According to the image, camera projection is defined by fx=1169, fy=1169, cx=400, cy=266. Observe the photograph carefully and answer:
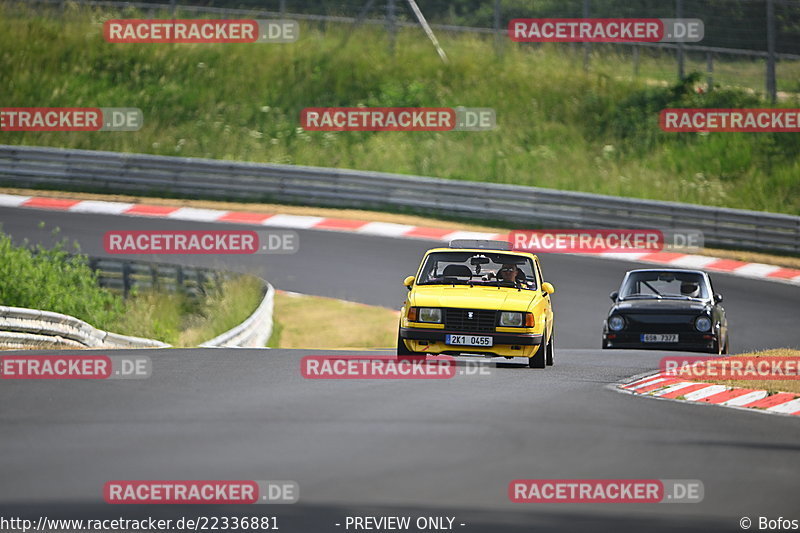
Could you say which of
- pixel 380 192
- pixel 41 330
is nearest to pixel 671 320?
pixel 41 330

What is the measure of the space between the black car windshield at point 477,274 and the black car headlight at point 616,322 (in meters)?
3.56

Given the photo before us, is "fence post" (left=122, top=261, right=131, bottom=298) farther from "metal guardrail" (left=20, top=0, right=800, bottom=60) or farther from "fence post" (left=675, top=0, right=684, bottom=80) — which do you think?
"fence post" (left=675, top=0, right=684, bottom=80)

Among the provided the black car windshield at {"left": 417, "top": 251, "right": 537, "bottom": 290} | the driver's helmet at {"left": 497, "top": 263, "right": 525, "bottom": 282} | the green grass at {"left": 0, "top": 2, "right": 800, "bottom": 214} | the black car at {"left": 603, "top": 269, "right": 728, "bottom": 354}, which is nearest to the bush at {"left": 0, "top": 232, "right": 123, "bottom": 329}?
the black car windshield at {"left": 417, "top": 251, "right": 537, "bottom": 290}

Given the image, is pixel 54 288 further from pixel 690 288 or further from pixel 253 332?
pixel 690 288

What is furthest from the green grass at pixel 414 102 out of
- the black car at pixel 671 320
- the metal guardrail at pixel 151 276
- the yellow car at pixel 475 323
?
the yellow car at pixel 475 323

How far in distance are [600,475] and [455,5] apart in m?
32.5

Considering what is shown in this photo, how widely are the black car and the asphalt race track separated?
3511 millimetres

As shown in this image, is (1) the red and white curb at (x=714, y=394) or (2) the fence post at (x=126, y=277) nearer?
(1) the red and white curb at (x=714, y=394)

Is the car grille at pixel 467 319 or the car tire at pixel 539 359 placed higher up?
the car grille at pixel 467 319

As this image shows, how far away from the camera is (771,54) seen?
31047mm

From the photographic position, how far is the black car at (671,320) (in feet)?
55.0

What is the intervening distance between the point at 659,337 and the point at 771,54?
16.7 meters

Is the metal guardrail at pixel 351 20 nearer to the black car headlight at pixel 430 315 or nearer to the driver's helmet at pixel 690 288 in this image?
the driver's helmet at pixel 690 288

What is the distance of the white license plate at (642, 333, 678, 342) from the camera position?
16.9 m
